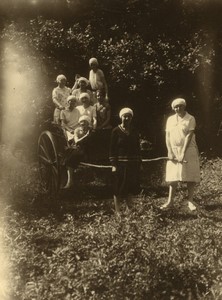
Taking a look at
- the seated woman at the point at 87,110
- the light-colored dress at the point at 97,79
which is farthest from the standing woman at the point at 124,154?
the light-colored dress at the point at 97,79

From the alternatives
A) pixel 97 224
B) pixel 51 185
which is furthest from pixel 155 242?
pixel 51 185

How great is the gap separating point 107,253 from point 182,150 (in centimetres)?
301

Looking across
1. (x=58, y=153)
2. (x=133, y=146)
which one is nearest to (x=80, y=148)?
(x=58, y=153)

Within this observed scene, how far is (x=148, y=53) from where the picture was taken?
13.7 m

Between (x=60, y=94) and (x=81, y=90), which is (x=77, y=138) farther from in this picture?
(x=60, y=94)

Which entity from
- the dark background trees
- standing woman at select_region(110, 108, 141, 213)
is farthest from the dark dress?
the dark background trees

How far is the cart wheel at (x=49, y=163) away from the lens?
8898mm

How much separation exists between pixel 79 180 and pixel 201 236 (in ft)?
16.3

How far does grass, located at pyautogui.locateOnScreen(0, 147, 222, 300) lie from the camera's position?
5.11 m

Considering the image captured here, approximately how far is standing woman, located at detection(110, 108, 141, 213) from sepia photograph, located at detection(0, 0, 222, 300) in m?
0.02

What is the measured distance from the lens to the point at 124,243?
5.79 meters

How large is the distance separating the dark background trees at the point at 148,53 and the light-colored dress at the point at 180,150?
5187mm

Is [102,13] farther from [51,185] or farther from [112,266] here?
[112,266]

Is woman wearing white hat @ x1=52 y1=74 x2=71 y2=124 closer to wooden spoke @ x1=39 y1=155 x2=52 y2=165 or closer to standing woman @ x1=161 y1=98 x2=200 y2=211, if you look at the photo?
wooden spoke @ x1=39 y1=155 x2=52 y2=165
